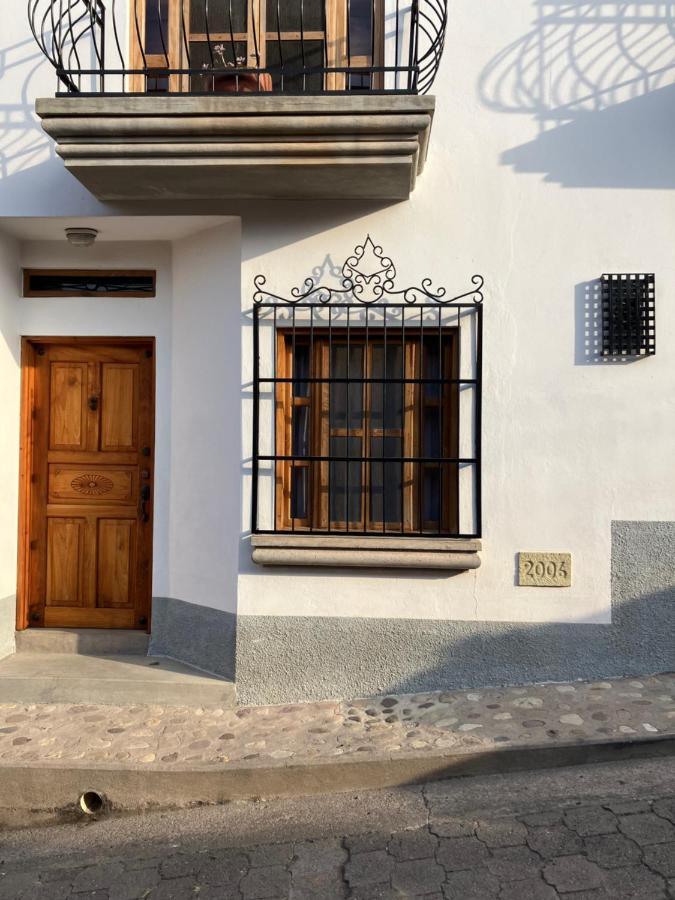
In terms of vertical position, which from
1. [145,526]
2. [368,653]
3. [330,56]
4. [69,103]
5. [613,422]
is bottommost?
[368,653]

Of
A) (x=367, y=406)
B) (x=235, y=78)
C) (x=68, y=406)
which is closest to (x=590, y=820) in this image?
(x=367, y=406)

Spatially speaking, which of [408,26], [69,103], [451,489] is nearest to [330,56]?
[408,26]

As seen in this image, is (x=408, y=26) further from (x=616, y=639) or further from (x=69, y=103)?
(x=616, y=639)

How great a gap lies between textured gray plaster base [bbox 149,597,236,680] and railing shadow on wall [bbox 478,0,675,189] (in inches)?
141

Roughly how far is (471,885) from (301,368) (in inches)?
128

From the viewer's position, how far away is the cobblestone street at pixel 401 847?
3.19 m

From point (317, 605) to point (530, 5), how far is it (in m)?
4.11

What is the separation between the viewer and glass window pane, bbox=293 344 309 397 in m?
5.29

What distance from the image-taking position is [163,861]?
3.50 meters

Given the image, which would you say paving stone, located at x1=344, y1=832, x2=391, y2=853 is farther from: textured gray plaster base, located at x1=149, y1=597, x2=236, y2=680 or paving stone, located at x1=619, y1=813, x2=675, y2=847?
textured gray plaster base, located at x1=149, y1=597, x2=236, y2=680

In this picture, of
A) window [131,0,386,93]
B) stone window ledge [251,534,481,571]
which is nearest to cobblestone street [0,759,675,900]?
stone window ledge [251,534,481,571]

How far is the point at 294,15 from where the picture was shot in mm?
5414

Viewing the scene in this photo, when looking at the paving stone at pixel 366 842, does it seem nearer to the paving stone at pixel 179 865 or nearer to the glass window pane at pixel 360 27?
the paving stone at pixel 179 865

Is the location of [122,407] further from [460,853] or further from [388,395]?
[460,853]
